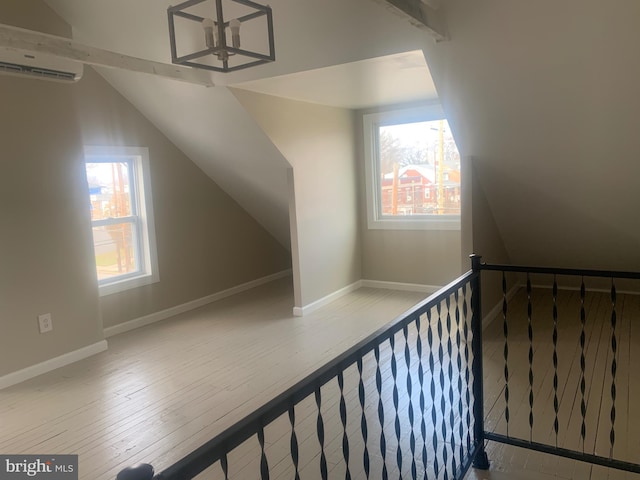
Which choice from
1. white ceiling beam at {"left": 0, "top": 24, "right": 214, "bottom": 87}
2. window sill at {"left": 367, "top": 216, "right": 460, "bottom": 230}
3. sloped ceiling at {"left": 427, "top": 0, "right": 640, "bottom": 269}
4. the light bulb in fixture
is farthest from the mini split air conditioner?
window sill at {"left": 367, "top": 216, "right": 460, "bottom": 230}

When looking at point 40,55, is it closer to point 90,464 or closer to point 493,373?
point 90,464

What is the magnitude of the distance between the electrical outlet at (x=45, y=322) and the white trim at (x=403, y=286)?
3.55 meters

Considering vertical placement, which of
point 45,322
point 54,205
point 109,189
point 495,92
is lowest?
point 45,322

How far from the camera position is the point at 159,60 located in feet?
12.4

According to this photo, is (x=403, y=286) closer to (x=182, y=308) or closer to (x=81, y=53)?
(x=182, y=308)

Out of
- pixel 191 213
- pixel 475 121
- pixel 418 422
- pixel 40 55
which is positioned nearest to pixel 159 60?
pixel 40 55

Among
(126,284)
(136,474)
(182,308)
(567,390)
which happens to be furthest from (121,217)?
(136,474)

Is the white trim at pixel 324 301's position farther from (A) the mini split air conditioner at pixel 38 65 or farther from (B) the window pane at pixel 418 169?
(A) the mini split air conditioner at pixel 38 65

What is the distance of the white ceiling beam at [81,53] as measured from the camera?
2807 mm

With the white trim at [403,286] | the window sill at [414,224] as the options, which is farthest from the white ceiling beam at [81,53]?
the white trim at [403,286]

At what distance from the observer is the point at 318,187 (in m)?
5.20

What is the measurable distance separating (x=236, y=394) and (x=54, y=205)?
7.04 feet

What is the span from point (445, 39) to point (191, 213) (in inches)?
141

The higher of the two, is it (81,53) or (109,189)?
(81,53)
